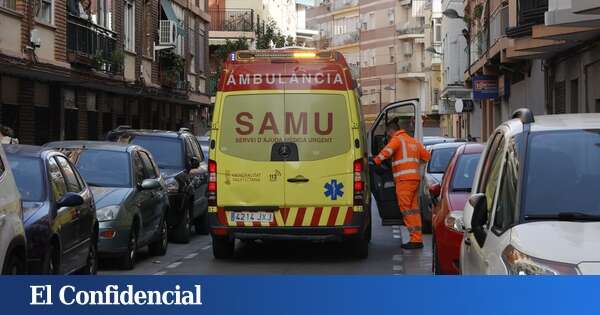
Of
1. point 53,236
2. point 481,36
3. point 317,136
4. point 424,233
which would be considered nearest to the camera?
point 53,236

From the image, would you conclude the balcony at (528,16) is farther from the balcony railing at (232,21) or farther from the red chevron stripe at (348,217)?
the balcony railing at (232,21)

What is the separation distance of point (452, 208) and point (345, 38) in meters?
90.4

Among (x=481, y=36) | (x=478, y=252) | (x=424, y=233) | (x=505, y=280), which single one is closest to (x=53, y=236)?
(x=478, y=252)

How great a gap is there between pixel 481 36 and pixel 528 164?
1388 inches

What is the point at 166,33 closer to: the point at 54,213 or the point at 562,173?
the point at 54,213

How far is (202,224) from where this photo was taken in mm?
19172

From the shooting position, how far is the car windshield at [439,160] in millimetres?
19094

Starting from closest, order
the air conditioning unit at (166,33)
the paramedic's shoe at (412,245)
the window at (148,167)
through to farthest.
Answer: the window at (148,167), the paramedic's shoe at (412,245), the air conditioning unit at (166,33)

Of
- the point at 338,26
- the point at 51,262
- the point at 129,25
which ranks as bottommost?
the point at 51,262

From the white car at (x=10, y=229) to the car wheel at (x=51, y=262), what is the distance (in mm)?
719

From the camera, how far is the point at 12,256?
7879 mm

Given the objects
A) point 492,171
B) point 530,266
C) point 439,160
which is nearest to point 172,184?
point 439,160

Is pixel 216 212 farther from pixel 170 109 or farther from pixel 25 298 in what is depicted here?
pixel 170 109

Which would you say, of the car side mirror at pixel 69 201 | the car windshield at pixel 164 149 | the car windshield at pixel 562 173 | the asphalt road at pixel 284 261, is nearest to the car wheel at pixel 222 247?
the asphalt road at pixel 284 261
